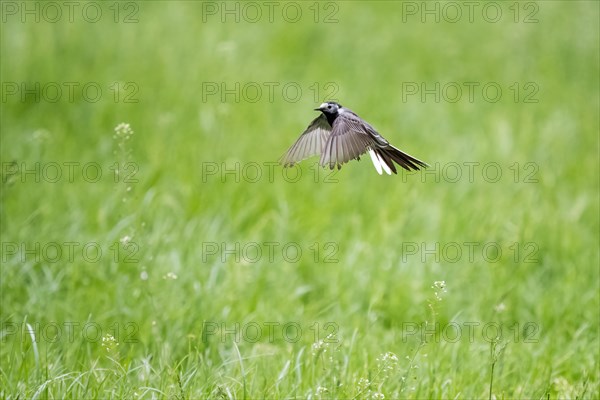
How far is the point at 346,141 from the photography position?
259 centimetres

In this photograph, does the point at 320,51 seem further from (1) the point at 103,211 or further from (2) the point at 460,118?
(1) the point at 103,211

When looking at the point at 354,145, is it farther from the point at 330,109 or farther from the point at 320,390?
the point at 320,390

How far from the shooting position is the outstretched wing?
3096 millimetres

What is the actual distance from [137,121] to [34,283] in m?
2.20

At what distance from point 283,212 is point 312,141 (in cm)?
209

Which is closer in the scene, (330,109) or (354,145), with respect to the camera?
(354,145)

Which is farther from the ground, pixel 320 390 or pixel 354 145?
pixel 354 145

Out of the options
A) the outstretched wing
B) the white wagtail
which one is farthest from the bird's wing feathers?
the outstretched wing

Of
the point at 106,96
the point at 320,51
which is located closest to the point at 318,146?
the point at 106,96

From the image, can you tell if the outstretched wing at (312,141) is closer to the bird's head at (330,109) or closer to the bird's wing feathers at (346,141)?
the bird's head at (330,109)

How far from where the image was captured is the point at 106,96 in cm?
623

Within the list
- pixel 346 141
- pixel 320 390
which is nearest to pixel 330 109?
pixel 346 141

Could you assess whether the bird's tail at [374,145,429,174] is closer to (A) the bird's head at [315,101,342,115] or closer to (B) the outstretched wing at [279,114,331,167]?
(A) the bird's head at [315,101,342,115]

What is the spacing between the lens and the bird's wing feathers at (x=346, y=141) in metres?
2.49
